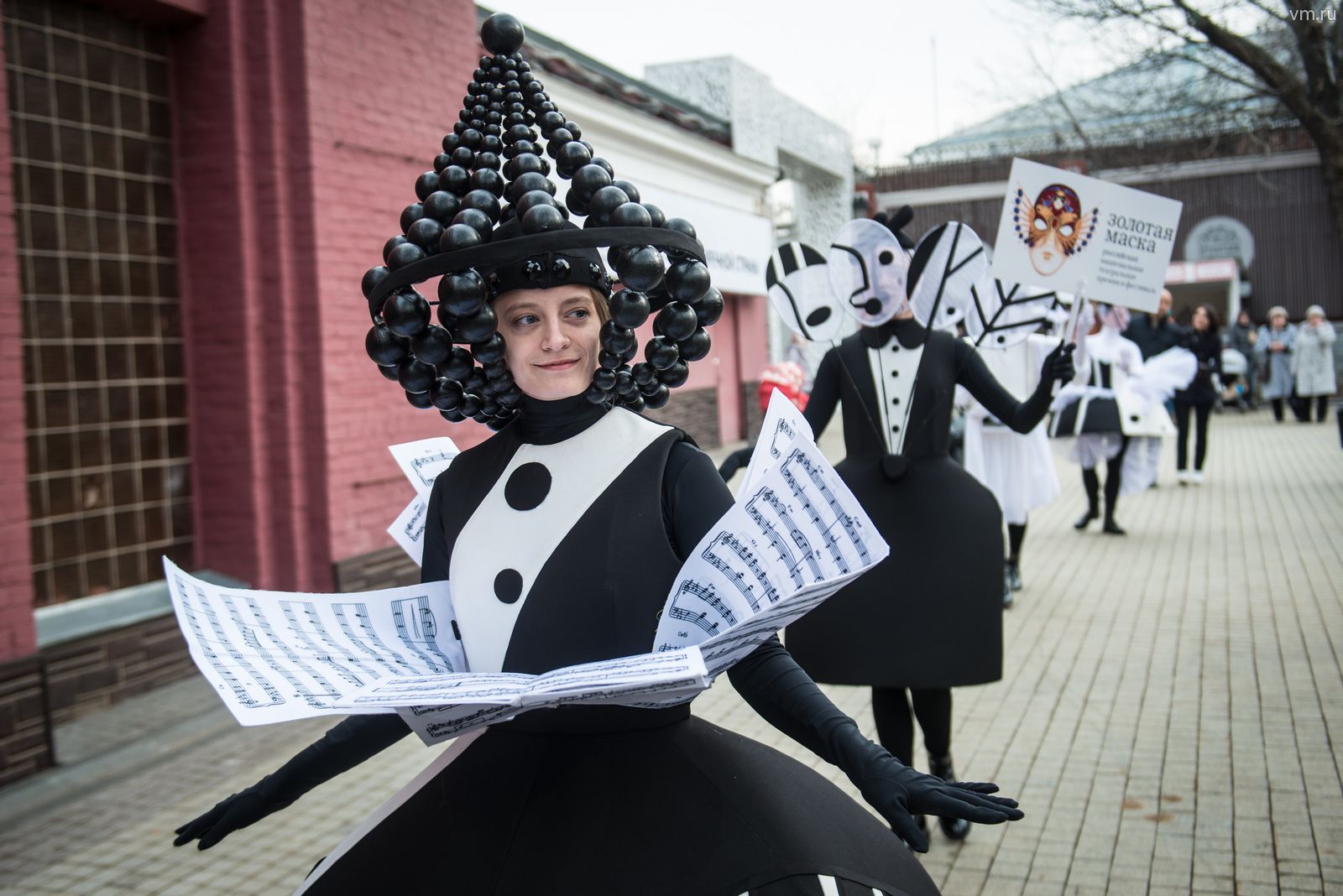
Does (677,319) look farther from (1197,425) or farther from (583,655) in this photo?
(1197,425)

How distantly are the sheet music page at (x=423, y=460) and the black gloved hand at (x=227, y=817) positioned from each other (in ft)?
2.19

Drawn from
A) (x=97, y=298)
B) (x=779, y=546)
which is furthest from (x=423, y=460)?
(x=97, y=298)

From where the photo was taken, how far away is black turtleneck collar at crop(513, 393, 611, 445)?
2.02 m

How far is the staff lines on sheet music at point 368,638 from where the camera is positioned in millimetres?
1813

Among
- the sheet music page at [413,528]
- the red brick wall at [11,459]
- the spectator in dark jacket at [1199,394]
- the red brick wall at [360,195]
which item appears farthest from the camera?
the spectator in dark jacket at [1199,394]

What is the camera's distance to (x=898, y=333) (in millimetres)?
3936

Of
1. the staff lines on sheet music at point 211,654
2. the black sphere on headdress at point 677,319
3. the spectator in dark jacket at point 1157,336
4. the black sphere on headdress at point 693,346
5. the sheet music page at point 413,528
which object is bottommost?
the staff lines on sheet music at point 211,654

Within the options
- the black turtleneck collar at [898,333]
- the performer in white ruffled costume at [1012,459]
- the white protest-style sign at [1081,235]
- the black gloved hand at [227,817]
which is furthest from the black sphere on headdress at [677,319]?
the performer in white ruffled costume at [1012,459]

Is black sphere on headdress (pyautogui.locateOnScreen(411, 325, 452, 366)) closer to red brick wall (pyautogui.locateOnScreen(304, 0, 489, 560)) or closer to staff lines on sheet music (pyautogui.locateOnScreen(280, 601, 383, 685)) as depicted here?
staff lines on sheet music (pyautogui.locateOnScreen(280, 601, 383, 685))

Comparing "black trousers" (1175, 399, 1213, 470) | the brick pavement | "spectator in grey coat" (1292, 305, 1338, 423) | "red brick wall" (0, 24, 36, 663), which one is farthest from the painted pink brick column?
"spectator in grey coat" (1292, 305, 1338, 423)

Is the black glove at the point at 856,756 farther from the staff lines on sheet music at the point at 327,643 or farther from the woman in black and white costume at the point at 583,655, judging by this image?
the staff lines on sheet music at the point at 327,643

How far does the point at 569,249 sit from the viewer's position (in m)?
1.84

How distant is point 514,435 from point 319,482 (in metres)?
4.76

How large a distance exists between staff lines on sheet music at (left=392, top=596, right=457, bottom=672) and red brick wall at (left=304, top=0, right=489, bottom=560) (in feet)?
15.5
